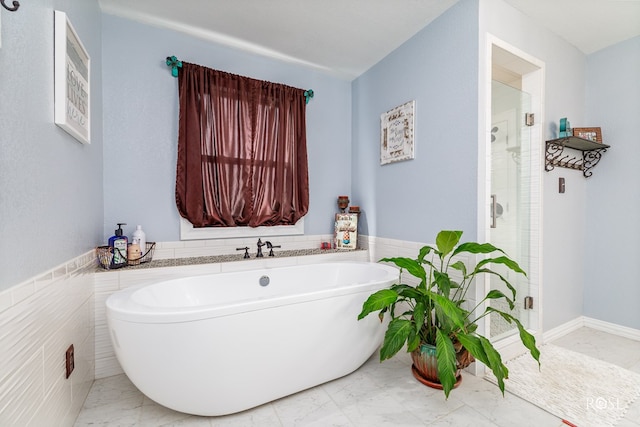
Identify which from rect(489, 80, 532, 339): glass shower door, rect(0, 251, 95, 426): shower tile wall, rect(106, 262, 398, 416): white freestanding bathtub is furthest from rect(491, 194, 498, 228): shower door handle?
rect(0, 251, 95, 426): shower tile wall

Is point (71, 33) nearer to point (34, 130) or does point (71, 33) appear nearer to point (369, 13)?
point (34, 130)

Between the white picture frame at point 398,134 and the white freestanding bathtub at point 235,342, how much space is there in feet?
3.72

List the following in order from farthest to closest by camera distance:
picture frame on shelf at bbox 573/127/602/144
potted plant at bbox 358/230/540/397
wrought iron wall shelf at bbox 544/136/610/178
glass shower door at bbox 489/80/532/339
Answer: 1. picture frame on shelf at bbox 573/127/602/144
2. wrought iron wall shelf at bbox 544/136/610/178
3. glass shower door at bbox 489/80/532/339
4. potted plant at bbox 358/230/540/397

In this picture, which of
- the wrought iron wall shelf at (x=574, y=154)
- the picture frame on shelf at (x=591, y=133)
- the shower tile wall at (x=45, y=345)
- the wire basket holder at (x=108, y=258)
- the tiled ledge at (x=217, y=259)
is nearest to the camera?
the shower tile wall at (x=45, y=345)

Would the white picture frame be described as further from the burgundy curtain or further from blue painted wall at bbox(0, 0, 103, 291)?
blue painted wall at bbox(0, 0, 103, 291)

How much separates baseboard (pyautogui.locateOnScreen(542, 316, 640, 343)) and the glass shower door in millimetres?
360

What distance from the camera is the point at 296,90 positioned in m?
2.69

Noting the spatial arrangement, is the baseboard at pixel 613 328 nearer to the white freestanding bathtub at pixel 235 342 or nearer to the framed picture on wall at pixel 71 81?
the white freestanding bathtub at pixel 235 342

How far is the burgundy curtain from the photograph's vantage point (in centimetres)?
222

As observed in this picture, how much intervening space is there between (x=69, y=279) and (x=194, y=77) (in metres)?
1.70

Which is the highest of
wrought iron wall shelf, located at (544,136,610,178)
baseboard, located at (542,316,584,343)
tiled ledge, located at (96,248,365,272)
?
wrought iron wall shelf, located at (544,136,610,178)

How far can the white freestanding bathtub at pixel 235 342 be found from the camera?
124 cm

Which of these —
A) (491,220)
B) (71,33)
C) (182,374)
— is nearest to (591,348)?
(491,220)

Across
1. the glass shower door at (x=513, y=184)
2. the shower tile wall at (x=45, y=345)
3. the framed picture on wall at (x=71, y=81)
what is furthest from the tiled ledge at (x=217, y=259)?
the glass shower door at (x=513, y=184)
